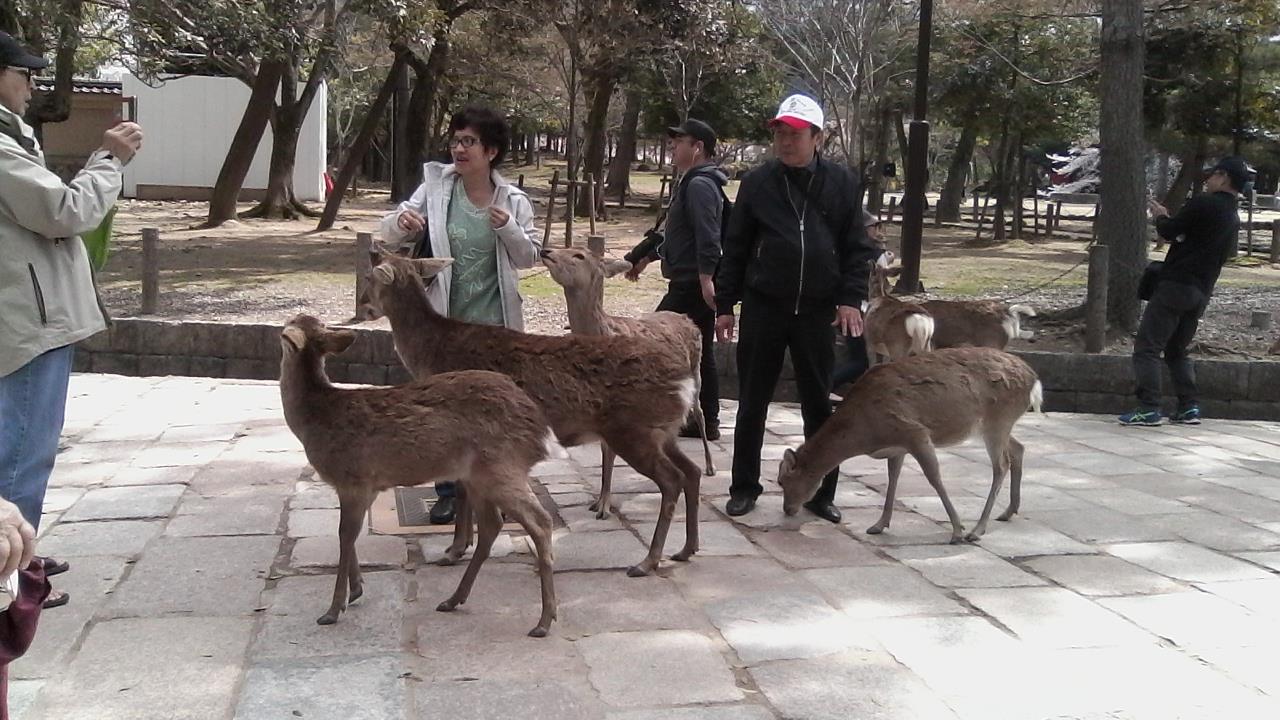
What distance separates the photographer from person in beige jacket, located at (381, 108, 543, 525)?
17.2 feet

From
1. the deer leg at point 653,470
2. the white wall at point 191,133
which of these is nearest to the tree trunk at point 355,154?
the white wall at point 191,133

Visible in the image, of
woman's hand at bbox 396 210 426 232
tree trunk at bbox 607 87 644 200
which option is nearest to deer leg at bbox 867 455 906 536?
woman's hand at bbox 396 210 426 232

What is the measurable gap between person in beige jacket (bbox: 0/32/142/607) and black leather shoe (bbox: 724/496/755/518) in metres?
3.04

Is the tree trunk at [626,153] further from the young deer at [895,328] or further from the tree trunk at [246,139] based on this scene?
the young deer at [895,328]

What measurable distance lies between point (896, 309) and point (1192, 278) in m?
2.21

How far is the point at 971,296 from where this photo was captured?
14734mm

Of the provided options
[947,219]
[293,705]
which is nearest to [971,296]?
[293,705]

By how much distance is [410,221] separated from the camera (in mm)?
5332

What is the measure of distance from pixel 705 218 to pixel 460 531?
2.62 meters

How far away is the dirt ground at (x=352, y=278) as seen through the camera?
11883 millimetres

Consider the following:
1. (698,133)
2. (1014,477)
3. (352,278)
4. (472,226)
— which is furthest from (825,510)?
(352,278)

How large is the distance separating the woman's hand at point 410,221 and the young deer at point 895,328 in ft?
12.4

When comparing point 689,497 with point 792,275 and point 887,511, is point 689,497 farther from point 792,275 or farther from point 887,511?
point 792,275

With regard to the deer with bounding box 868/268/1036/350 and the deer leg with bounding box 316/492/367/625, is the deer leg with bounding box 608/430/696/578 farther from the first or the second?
the deer with bounding box 868/268/1036/350
